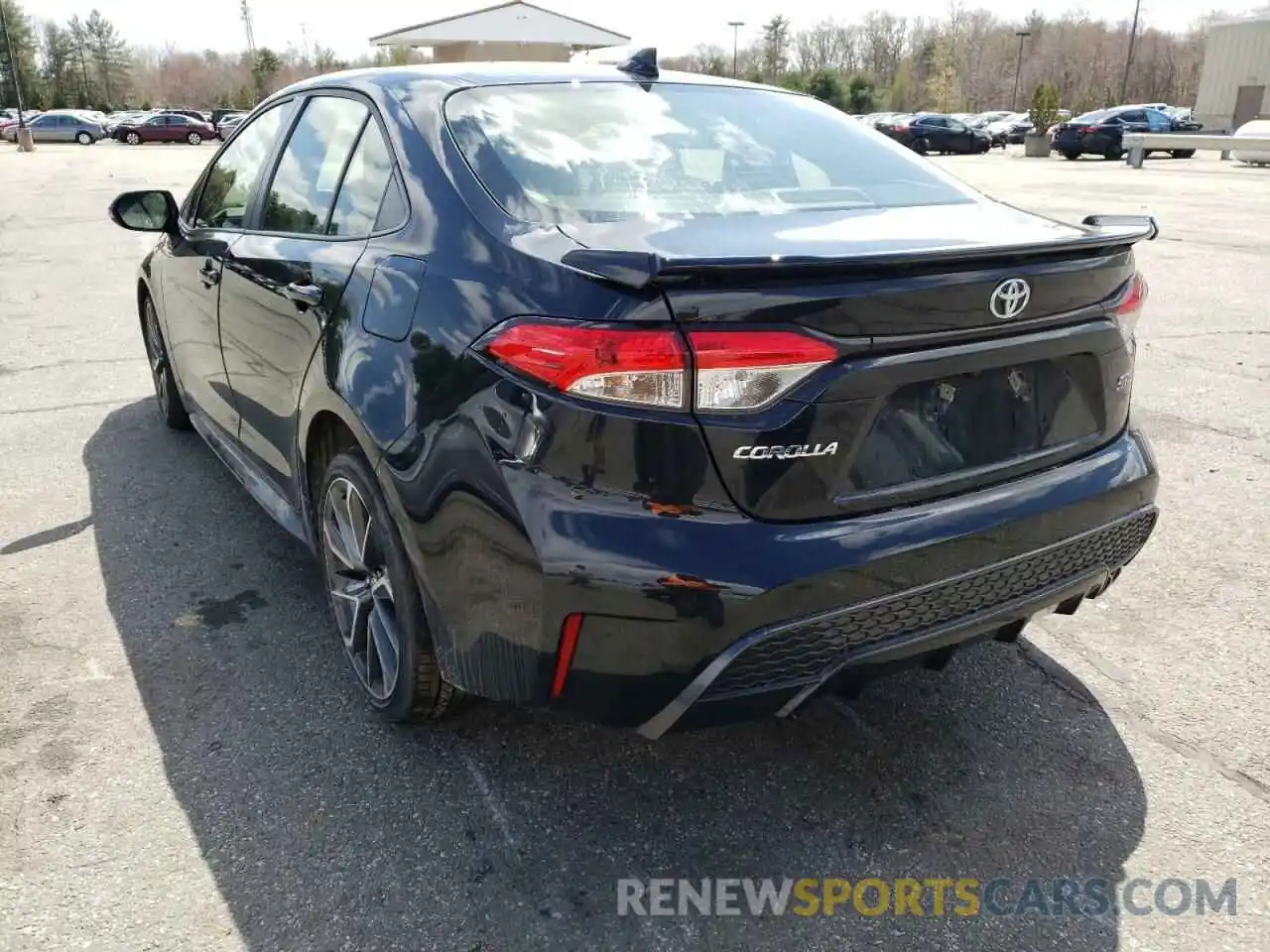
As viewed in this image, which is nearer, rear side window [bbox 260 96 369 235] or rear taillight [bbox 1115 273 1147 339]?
rear taillight [bbox 1115 273 1147 339]

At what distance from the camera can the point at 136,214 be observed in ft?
13.6

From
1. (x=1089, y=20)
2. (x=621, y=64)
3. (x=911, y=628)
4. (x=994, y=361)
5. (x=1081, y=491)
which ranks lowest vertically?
(x=911, y=628)

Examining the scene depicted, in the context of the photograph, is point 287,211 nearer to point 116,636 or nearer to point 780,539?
point 116,636

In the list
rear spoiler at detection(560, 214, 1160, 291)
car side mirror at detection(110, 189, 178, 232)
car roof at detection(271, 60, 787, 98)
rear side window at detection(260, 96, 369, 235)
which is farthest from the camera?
car side mirror at detection(110, 189, 178, 232)

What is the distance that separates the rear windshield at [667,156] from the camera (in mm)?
2436

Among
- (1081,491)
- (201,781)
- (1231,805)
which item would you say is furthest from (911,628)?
(201,781)

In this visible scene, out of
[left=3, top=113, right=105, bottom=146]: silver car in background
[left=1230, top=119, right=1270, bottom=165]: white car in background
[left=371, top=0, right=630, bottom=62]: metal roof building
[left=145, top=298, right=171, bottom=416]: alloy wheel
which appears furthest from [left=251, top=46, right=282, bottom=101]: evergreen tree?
[left=145, top=298, right=171, bottom=416]: alloy wheel

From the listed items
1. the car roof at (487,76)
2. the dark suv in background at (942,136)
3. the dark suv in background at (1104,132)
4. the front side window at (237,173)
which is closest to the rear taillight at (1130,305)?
the car roof at (487,76)

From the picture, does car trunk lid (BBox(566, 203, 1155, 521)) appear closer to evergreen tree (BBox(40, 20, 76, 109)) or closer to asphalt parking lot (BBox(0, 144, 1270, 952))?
asphalt parking lot (BBox(0, 144, 1270, 952))

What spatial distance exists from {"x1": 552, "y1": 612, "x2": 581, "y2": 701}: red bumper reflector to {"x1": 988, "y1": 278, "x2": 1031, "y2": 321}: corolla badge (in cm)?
106

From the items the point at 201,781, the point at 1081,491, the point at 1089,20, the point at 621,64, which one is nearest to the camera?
the point at 1081,491

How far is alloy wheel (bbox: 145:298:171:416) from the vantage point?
502 cm

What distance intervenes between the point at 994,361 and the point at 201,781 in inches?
84.0

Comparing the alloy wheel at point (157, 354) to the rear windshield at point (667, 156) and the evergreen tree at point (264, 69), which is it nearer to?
the rear windshield at point (667, 156)
